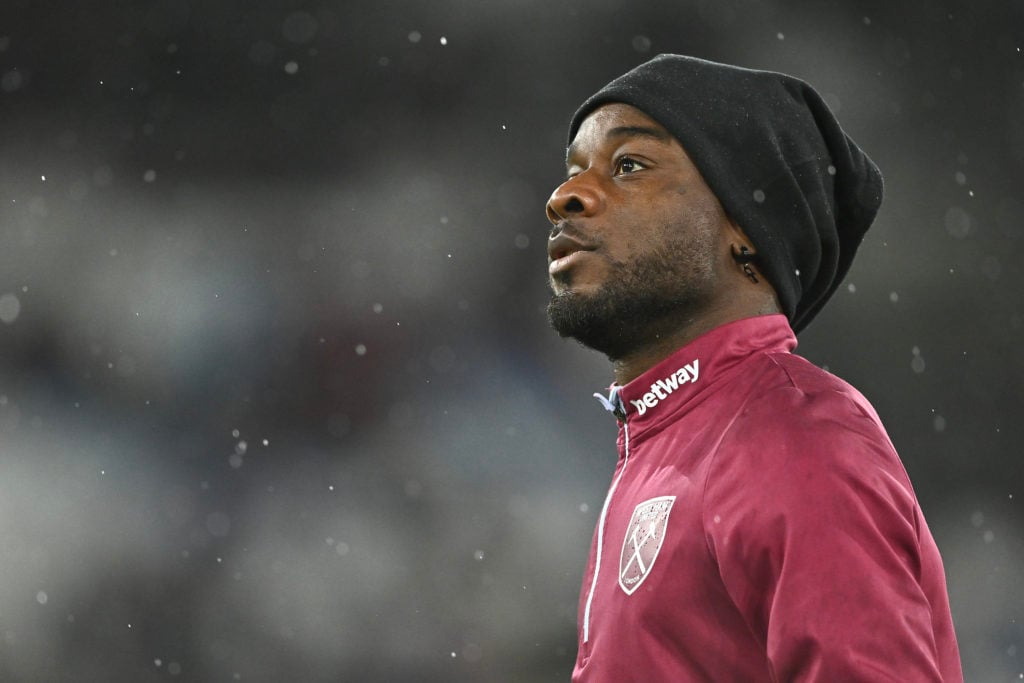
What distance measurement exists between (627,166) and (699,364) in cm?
31

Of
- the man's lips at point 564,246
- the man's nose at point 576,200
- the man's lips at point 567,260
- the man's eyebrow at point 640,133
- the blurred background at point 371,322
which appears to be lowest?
the blurred background at point 371,322

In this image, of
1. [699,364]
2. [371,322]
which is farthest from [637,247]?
[371,322]

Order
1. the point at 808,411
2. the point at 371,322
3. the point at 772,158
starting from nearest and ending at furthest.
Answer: the point at 808,411 → the point at 772,158 → the point at 371,322

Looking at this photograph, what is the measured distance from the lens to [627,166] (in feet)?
5.01

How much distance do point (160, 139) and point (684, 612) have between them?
19.8ft

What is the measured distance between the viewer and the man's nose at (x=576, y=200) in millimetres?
1483

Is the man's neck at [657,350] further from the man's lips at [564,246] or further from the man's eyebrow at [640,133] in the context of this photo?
the man's eyebrow at [640,133]

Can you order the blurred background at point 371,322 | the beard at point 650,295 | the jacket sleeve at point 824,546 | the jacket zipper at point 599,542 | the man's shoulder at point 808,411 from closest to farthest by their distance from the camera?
the jacket sleeve at point 824,546, the man's shoulder at point 808,411, the jacket zipper at point 599,542, the beard at point 650,295, the blurred background at point 371,322

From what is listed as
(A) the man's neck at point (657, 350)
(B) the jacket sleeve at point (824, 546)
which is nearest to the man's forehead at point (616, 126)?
(A) the man's neck at point (657, 350)

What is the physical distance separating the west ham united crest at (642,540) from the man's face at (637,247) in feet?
0.99

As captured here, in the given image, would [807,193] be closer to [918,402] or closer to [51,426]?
[918,402]

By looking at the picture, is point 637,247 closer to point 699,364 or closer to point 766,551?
point 699,364

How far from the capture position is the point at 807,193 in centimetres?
155

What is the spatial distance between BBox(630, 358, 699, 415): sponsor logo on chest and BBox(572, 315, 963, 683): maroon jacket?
1cm
